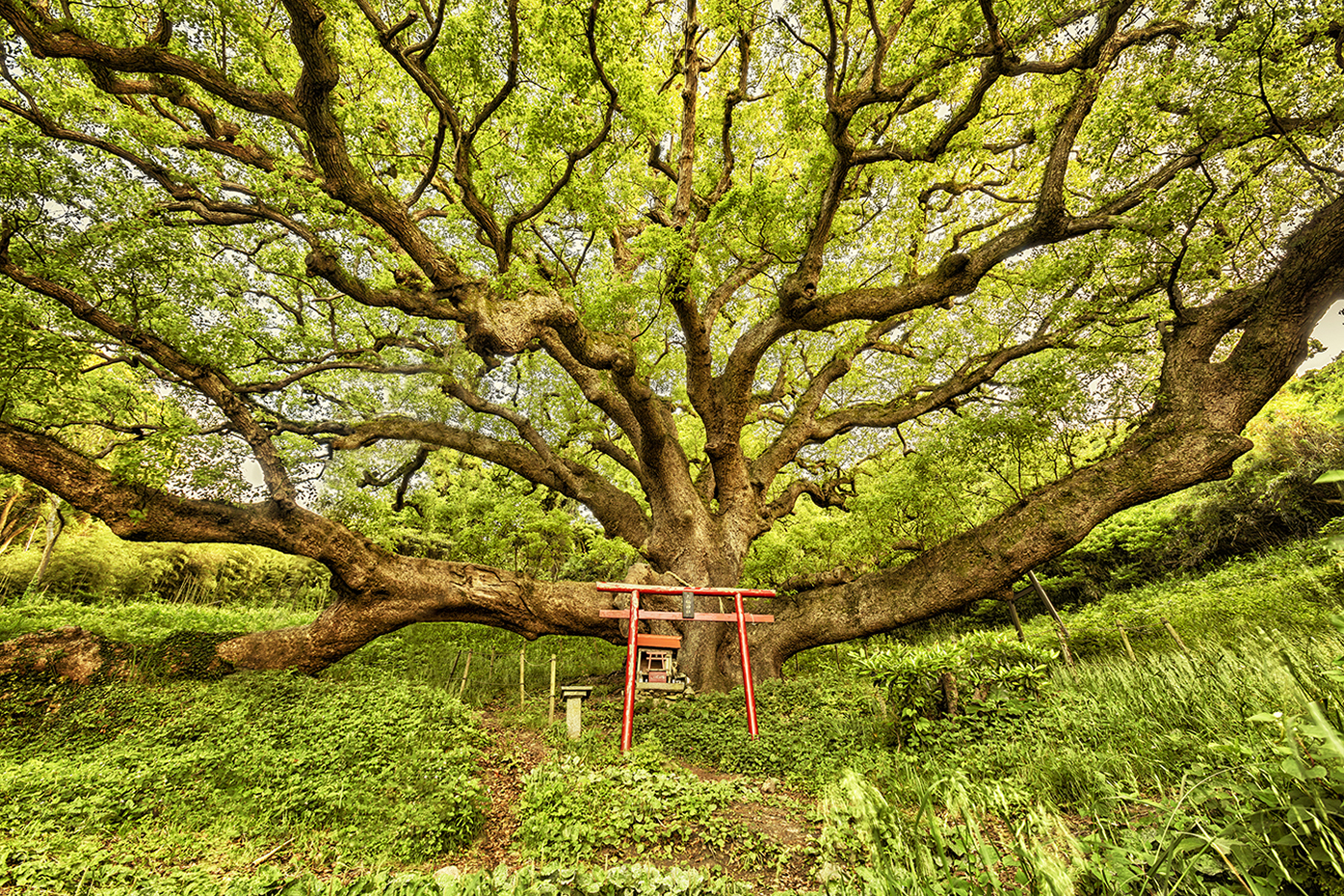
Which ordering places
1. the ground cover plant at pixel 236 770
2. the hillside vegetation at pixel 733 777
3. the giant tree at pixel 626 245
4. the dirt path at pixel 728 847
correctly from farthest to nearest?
the giant tree at pixel 626 245, the ground cover plant at pixel 236 770, the dirt path at pixel 728 847, the hillside vegetation at pixel 733 777

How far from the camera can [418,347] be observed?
29.4 feet

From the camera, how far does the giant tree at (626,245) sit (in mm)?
5461

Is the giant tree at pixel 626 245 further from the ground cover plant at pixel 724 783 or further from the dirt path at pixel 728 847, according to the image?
the dirt path at pixel 728 847

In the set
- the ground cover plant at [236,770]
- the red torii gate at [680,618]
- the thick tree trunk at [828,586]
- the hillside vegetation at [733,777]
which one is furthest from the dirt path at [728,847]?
the thick tree trunk at [828,586]

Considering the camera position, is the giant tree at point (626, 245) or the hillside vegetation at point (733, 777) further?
Result: the giant tree at point (626, 245)

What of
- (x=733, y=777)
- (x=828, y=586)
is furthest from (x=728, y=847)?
(x=828, y=586)

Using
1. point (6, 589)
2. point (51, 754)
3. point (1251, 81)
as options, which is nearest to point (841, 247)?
point (1251, 81)

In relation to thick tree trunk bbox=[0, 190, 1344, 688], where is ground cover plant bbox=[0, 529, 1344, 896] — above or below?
below

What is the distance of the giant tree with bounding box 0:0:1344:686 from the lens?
17.9ft

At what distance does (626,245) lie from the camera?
9742mm

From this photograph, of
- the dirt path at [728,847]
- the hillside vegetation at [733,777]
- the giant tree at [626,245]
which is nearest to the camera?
the hillside vegetation at [733,777]

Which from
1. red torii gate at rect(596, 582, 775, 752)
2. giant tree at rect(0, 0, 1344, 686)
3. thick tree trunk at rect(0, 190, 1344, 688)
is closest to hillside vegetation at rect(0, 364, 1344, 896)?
red torii gate at rect(596, 582, 775, 752)

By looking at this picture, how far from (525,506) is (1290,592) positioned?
12831mm

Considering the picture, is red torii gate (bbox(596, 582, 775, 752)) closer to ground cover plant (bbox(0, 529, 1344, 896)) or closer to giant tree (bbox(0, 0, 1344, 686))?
ground cover plant (bbox(0, 529, 1344, 896))
